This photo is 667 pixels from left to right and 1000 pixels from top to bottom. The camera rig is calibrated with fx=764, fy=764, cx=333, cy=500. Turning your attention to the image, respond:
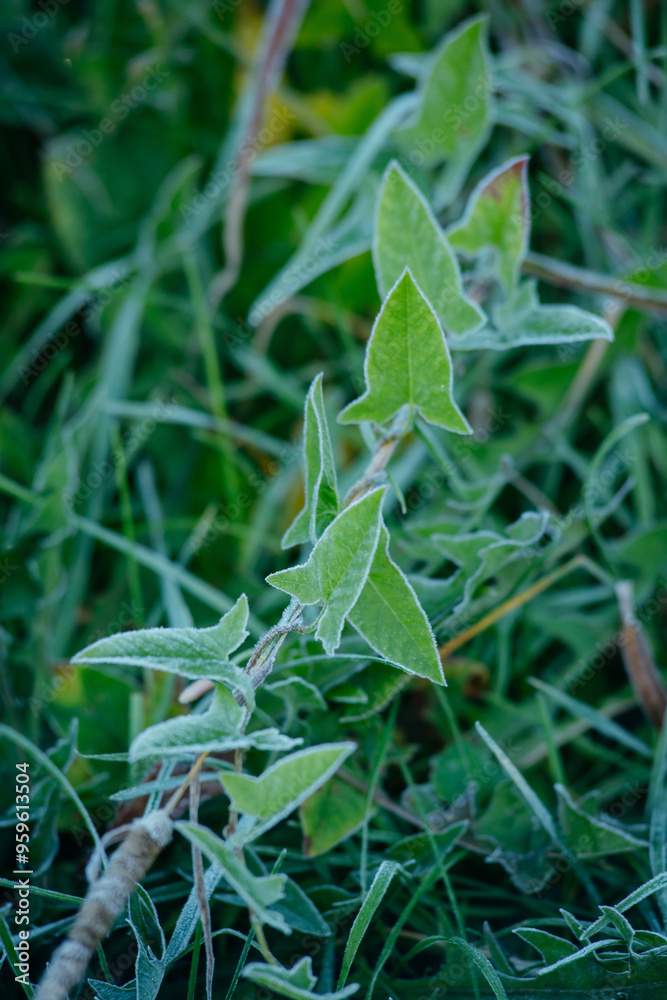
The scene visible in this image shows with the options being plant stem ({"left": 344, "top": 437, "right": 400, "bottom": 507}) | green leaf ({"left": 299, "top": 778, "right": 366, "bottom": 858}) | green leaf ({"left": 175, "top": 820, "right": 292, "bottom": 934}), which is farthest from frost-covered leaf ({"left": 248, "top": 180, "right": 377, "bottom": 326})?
green leaf ({"left": 175, "top": 820, "right": 292, "bottom": 934})

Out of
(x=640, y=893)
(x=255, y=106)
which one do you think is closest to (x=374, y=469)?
(x=640, y=893)

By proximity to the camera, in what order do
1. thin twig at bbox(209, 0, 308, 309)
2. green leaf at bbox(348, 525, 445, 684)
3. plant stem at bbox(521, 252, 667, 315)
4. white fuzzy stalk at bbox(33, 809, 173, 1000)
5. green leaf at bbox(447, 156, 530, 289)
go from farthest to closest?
thin twig at bbox(209, 0, 308, 309) → plant stem at bbox(521, 252, 667, 315) → green leaf at bbox(447, 156, 530, 289) → green leaf at bbox(348, 525, 445, 684) → white fuzzy stalk at bbox(33, 809, 173, 1000)

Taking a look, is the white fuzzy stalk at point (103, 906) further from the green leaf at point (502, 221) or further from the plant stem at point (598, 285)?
the plant stem at point (598, 285)

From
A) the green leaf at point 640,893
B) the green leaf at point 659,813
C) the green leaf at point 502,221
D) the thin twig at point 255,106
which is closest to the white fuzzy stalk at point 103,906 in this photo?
the green leaf at point 640,893

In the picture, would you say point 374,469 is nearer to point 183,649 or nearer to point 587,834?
point 183,649

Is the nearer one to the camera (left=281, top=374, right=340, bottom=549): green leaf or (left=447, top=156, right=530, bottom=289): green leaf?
(left=281, top=374, right=340, bottom=549): green leaf

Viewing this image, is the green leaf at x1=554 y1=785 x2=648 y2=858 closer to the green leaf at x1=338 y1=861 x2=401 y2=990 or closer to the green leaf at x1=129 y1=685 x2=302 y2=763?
the green leaf at x1=338 y1=861 x2=401 y2=990

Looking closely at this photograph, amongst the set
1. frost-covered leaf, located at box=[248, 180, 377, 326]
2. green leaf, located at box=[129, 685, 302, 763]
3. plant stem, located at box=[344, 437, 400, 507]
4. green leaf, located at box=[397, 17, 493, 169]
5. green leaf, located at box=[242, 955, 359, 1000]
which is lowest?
green leaf, located at box=[242, 955, 359, 1000]
